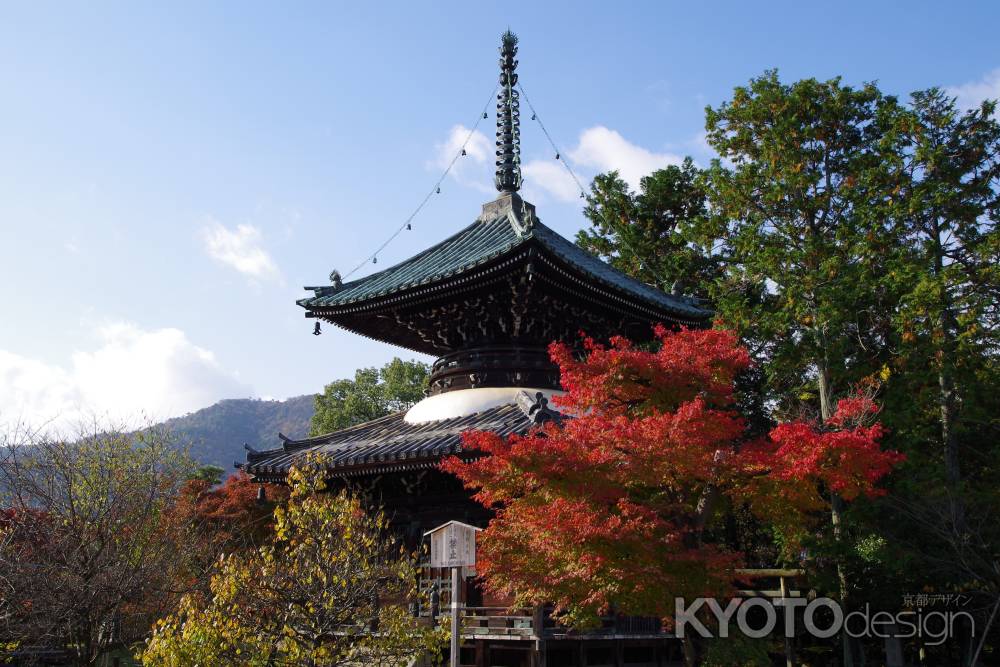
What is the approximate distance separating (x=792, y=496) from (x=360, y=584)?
5.85 metres

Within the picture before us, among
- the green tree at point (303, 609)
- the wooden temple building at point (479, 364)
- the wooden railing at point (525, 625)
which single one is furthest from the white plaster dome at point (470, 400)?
the green tree at point (303, 609)

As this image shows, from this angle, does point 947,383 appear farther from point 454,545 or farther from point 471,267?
point 454,545

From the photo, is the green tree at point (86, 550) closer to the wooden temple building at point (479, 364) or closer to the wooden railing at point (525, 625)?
the wooden temple building at point (479, 364)

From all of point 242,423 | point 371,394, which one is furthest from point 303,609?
point 242,423

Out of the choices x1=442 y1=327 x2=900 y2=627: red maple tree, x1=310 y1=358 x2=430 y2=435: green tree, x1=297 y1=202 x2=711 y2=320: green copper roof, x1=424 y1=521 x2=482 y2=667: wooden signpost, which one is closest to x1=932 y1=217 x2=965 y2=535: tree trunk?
x1=297 y1=202 x2=711 y2=320: green copper roof

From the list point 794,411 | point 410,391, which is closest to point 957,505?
point 794,411

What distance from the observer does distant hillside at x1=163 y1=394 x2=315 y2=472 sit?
534 feet

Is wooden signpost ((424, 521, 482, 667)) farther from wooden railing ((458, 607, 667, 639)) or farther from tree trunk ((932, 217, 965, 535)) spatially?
tree trunk ((932, 217, 965, 535))

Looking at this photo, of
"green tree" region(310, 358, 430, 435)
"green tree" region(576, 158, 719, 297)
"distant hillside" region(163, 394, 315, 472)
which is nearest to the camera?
"green tree" region(576, 158, 719, 297)

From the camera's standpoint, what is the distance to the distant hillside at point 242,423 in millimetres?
162625

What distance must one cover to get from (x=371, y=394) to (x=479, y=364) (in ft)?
102

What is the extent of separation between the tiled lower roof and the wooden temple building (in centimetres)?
4

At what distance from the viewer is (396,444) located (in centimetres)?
1483

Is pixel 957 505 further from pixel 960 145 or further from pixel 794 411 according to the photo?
pixel 960 145
